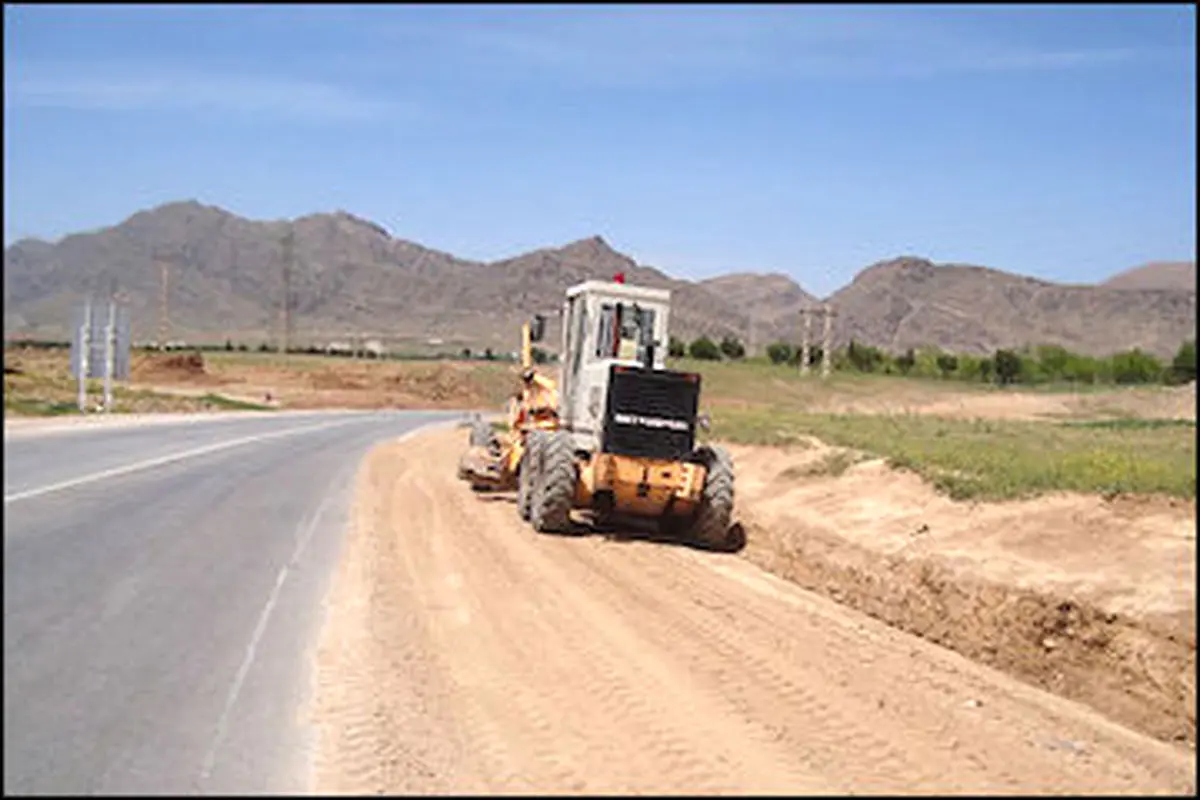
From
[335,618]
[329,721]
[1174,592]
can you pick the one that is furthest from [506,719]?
[1174,592]

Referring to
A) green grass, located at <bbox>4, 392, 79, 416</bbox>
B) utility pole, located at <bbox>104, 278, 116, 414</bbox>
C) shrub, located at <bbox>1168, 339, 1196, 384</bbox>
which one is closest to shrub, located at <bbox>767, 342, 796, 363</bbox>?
shrub, located at <bbox>1168, 339, 1196, 384</bbox>

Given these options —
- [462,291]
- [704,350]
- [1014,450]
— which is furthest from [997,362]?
[1014,450]

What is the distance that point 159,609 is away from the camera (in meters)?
6.16

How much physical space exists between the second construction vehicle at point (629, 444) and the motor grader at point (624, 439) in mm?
13

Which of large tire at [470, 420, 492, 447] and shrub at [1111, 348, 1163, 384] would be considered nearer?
large tire at [470, 420, 492, 447]

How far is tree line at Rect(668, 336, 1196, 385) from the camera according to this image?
93.1 ft

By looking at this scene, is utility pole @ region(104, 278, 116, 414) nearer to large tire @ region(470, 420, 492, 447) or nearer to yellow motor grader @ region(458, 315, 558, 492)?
yellow motor grader @ region(458, 315, 558, 492)

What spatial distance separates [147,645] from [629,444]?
1177 cm

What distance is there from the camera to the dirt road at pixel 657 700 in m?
6.79

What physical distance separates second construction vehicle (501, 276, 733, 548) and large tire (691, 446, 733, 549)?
1 centimetres

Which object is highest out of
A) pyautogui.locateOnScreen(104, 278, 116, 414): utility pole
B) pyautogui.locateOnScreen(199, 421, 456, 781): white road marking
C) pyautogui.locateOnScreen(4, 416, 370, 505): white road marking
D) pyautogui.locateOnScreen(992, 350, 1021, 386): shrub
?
pyautogui.locateOnScreen(992, 350, 1021, 386): shrub

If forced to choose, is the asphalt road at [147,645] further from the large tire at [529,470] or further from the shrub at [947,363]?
the shrub at [947,363]

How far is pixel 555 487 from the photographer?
1741 centimetres

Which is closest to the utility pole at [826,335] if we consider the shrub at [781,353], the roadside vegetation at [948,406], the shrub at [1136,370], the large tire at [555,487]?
the roadside vegetation at [948,406]
